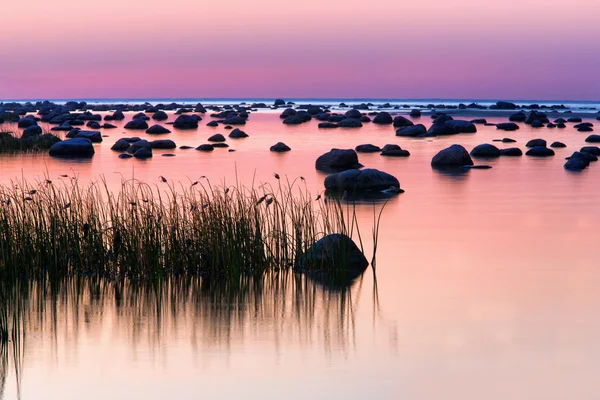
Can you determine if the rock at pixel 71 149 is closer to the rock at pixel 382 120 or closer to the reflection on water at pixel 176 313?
the reflection on water at pixel 176 313

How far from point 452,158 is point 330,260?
1807 centimetres

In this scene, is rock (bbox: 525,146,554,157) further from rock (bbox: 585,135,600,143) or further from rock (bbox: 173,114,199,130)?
rock (bbox: 173,114,199,130)

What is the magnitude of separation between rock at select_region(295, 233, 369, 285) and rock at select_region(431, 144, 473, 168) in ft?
57.9

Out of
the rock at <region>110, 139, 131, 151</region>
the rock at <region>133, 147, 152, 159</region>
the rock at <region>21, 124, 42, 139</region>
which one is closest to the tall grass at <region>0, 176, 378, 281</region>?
the rock at <region>133, 147, 152, 159</region>

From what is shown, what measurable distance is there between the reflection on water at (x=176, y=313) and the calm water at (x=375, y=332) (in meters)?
0.03

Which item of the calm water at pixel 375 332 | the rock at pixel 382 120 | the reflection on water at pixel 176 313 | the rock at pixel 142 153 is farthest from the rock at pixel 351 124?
the reflection on water at pixel 176 313

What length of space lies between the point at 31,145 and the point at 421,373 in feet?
94.3

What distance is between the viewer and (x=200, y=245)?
1106 centimetres

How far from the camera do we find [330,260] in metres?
11.3

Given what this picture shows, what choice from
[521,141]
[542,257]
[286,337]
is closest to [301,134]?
[521,141]

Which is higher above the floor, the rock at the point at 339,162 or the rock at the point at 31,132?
the rock at the point at 31,132

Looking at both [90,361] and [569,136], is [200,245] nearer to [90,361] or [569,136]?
[90,361]

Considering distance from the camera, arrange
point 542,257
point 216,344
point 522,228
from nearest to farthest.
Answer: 1. point 216,344
2. point 542,257
3. point 522,228

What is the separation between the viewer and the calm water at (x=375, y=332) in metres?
7.14
